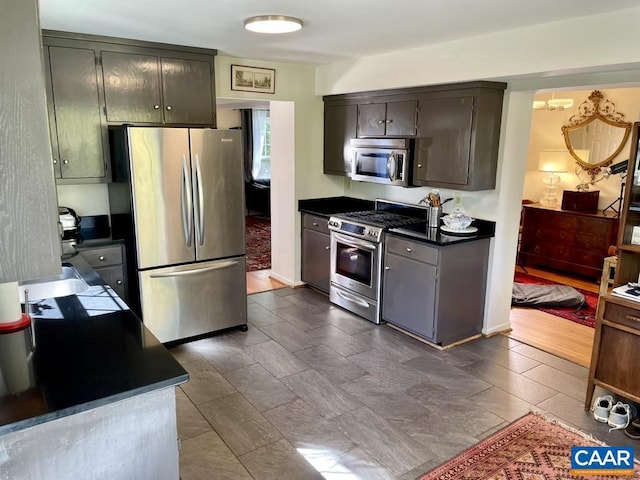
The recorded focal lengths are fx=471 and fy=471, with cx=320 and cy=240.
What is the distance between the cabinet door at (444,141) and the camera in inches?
146

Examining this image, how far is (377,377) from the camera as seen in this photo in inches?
132

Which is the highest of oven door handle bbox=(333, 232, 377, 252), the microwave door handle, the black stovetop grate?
the microwave door handle

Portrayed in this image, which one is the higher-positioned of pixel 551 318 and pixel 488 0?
pixel 488 0

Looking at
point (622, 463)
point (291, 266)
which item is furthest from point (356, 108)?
point (622, 463)

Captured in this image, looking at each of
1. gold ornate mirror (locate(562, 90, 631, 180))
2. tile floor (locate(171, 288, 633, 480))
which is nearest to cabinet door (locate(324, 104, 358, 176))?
tile floor (locate(171, 288, 633, 480))

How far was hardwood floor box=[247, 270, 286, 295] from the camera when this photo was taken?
5.25m

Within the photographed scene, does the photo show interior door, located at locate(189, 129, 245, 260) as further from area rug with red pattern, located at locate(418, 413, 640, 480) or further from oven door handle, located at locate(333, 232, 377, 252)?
area rug with red pattern, located at locate(418, 413, 640, 480)

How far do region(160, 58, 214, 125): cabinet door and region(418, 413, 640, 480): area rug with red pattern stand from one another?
128 inches

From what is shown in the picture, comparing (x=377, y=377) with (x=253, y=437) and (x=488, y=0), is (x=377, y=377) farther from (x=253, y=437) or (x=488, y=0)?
(x=488, y=0)

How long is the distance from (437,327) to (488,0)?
2350 mm

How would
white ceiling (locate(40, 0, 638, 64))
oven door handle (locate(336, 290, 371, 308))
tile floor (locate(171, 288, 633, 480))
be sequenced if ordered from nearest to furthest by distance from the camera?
tile floor (locate(171, 288, 633, 480)) → white ceiling (locate(40, 0, 638, 64)) → oven door handle (locate(336, 290, 371, 308))

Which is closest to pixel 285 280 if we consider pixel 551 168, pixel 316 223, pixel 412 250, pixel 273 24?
pixel 316 223

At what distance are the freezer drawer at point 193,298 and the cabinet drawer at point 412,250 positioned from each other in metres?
1.29

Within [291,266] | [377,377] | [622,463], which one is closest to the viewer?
[622,463]
